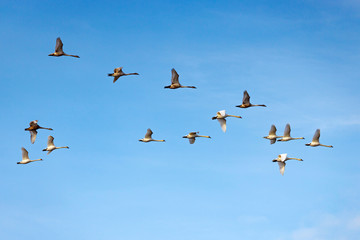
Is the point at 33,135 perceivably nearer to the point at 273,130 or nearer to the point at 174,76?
the point at 174,76

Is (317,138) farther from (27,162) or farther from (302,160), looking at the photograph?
(27,162)

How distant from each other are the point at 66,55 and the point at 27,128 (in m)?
11.0

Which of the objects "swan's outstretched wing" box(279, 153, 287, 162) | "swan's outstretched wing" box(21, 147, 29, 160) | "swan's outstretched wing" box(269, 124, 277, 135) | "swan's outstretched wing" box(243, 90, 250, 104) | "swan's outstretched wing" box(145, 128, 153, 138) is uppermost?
"swan's outstretched wing" box(243, 90, 250, 104)

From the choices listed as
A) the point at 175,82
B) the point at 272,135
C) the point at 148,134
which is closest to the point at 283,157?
the point at 272,135

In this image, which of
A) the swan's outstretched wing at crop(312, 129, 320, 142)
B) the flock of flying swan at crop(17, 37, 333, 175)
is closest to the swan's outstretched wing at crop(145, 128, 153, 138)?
the flock of flying swan at crop(17, 37, 333, 175)

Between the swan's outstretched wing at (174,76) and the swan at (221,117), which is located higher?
the swan's outstretched wing at (174,76)

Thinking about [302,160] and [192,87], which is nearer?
[192,87]

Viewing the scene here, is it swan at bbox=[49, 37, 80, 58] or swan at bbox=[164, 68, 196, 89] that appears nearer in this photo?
swan at bbox=[164, 68, 196, 89]

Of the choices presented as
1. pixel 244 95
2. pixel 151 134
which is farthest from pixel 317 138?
pixel 151 134

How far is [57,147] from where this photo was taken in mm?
130375

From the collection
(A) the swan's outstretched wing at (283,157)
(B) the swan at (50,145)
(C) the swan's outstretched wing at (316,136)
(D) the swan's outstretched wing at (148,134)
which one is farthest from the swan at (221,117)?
(B) the swan at (50,145)

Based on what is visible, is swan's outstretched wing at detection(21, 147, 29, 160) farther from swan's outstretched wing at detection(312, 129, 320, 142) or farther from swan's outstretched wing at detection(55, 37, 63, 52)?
swan's outstretched wing at detection(312, 129, 320, 142)

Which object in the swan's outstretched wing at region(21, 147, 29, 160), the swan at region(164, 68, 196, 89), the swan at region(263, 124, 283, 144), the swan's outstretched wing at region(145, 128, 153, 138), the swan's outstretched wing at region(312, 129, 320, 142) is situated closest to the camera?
the swan at region(164, 68, 196, 89)

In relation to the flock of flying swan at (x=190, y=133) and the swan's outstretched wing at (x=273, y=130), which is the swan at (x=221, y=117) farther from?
the swan's outstretched wing at (x=273, y=130)
